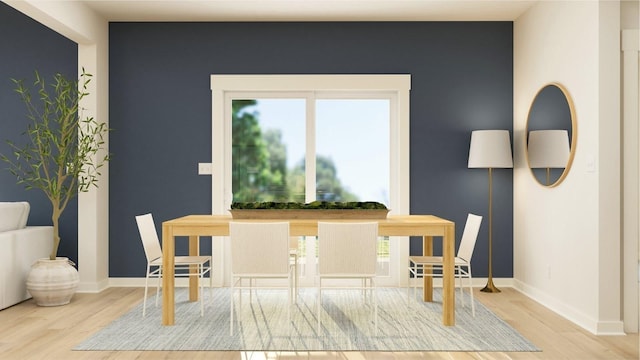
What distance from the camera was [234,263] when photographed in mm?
3984

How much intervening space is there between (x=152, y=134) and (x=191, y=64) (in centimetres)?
87

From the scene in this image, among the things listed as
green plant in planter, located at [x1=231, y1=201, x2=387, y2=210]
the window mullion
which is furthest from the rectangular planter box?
the window mullion

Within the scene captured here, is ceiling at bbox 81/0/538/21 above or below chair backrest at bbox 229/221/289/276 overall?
above

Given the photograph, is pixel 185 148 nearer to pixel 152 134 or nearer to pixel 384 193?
pixel 152 134

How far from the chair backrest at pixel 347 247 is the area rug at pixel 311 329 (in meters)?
0.48

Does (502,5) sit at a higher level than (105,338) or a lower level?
higher

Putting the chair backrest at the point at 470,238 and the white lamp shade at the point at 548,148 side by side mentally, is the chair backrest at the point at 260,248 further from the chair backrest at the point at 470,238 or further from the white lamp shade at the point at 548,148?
the white lamp shade at the point at 548,148

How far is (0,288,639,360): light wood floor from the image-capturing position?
3480 mm

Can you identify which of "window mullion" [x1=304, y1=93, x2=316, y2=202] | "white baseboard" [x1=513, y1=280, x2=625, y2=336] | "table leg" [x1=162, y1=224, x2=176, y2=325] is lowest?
"white baseboard" [x1=513, y1=280, x2=625, y2=336]

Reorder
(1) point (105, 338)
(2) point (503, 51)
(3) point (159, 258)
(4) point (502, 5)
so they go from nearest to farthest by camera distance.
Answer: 1. (1) point (105, 338)
2. (3) point (159, 258)
3. (4) point (502, 5)
4. (2) point (503, 51)

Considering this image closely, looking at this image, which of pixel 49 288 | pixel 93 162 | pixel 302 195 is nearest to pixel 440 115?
pixel 302 195

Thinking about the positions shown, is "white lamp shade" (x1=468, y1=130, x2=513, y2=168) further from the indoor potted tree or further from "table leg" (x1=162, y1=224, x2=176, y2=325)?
the indoor potted tree

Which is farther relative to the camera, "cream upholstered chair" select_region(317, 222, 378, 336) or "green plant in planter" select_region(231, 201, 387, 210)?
"green plant in planter" select_region(231, 201, 387, 210)

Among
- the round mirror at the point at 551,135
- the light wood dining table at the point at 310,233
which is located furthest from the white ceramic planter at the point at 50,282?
the round mirror at the point at 551,135
